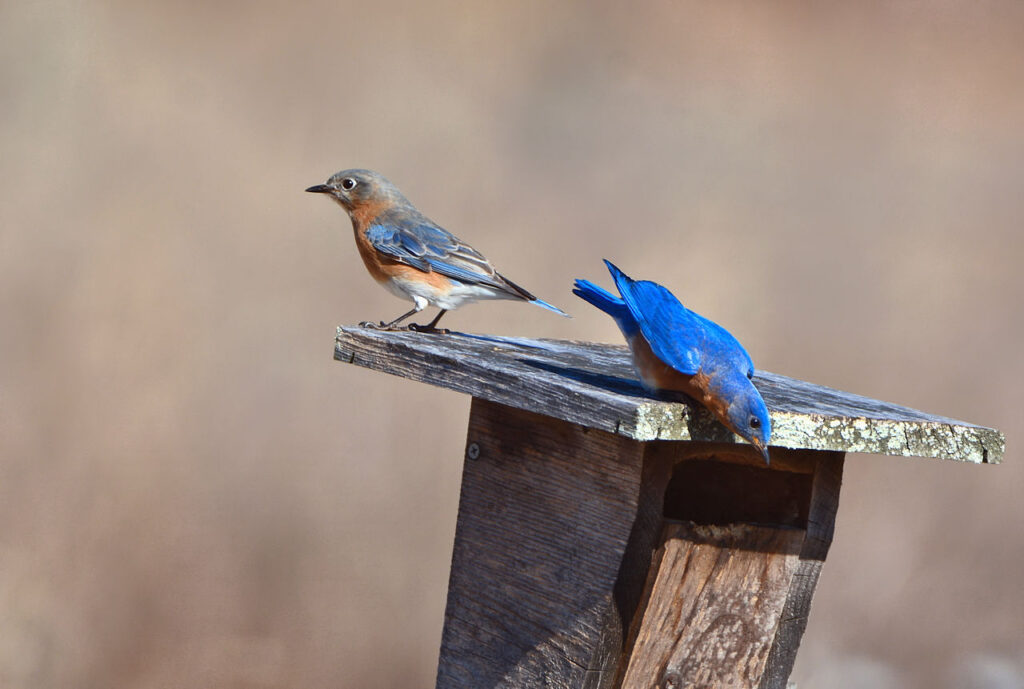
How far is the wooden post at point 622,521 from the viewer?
2.90m

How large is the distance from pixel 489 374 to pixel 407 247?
51.7 inches

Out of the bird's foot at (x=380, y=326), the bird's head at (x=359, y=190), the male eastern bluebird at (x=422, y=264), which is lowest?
the bird's foot at (x=380, y=326)

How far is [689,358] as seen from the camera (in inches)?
103

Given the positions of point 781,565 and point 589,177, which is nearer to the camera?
point 781,565

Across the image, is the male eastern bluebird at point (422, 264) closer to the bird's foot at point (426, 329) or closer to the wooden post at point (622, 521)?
the bird's foot at point (426, 329)

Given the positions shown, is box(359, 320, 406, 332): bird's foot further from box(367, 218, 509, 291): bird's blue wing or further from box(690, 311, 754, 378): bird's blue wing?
box(690, 311, 754, 378): bird's blue wing

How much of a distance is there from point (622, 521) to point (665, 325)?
1.74 feet

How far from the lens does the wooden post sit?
2905mm

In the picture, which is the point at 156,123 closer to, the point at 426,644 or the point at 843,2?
the point at 426,644

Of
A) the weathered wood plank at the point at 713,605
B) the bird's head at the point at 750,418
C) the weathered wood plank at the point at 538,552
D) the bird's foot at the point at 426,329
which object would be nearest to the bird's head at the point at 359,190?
the bird's foot at the point at 426,329

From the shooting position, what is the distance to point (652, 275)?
268 inches

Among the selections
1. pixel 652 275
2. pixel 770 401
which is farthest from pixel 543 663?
pixel 652 275

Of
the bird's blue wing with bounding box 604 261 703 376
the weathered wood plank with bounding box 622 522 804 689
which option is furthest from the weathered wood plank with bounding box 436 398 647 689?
the bird's blue wing with bounding box 604 261 703 376

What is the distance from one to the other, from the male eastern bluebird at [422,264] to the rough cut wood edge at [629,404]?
668 millimetres
